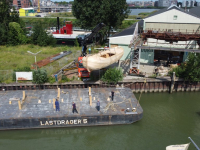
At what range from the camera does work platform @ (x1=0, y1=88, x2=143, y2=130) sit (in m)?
19.0

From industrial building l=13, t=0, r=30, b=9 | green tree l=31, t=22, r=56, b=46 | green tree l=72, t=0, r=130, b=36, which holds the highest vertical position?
industrial building l=13, t=0, r=30, b=9

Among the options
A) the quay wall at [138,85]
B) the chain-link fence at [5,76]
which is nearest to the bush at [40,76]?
the quay wall at [138,85]

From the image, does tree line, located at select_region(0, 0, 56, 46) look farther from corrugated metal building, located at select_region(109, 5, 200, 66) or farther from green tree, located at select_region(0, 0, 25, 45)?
corrugated metal building, located at select_region(109, 5, 200, 66)

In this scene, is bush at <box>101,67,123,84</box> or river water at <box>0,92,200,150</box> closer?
river water at <box>0,92,200,150</box>

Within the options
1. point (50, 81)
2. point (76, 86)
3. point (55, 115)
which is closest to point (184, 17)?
point (76, 86)

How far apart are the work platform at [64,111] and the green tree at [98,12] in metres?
21.9

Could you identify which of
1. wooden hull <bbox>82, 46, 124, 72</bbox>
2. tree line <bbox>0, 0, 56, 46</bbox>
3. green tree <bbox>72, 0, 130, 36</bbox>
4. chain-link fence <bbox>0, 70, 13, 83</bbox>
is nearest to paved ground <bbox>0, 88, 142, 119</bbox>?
wooden hull <bbox>82, 46, 124, 72</bbox>

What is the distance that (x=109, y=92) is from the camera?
24.0 metres

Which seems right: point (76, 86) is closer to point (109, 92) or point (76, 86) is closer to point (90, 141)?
point (109, 92)

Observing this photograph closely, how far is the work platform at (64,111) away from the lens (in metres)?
19.0

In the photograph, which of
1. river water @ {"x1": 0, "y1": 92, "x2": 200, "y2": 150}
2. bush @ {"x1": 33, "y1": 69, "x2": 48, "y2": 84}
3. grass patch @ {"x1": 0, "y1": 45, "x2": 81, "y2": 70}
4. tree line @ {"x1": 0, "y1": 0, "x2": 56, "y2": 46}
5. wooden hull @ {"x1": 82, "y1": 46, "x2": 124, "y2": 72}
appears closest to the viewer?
river water @ {"x1": 0, "y1": 92, "x2": 200, "y2": 150}

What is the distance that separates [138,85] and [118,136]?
9.95 m

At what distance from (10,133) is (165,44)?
25831 millimetres

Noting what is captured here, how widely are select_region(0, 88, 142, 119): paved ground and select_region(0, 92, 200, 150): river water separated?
161 cm
